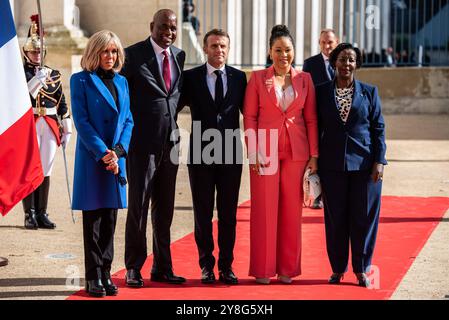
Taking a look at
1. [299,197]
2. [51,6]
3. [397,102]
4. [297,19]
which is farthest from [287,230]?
[297,19]

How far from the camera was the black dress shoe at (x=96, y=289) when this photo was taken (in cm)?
723

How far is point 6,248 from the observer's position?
9.03 meters

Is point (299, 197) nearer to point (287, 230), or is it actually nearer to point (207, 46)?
point (287, 230)

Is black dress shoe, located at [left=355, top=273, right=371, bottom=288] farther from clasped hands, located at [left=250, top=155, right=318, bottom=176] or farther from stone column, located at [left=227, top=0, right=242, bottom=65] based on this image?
stone column, located at [left=227, top=0, right=242, bottom=65]

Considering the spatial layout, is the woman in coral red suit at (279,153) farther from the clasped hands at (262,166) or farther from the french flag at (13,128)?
the french flag at (13,128)

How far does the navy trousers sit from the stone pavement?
1.26 ft

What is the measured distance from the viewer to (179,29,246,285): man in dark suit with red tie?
7.73 m

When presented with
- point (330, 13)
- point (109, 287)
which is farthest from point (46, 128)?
point (330, 13)

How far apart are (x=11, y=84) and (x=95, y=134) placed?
2.34 ft

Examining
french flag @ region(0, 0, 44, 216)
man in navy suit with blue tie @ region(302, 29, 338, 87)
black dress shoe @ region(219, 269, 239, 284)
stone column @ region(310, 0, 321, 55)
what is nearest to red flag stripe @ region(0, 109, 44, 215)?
french flag @ region(0, 0, 44, 216)

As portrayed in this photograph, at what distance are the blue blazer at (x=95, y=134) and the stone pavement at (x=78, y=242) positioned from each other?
68 centimetres

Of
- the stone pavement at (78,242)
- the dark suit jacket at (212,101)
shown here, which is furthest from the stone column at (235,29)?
the dark suit jacket at (212,101)

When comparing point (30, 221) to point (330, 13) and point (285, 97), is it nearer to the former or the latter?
point (285, 97)

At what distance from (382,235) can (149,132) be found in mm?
2852
